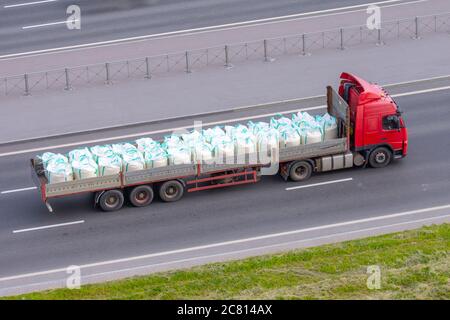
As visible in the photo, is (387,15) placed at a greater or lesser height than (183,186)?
greater

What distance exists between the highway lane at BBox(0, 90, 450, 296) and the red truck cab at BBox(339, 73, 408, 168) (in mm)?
548

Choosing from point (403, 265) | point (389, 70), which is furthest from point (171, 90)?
point (403, 265)

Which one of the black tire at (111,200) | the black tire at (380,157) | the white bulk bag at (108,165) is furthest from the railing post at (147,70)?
the black tire at (380,157)

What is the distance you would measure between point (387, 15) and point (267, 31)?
554 cm

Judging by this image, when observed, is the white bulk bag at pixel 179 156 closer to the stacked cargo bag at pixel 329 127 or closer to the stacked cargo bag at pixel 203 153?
the stacked cargo bag at pixel 203 153

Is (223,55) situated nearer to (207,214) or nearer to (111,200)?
(207,214)

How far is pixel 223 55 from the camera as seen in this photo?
158 ft

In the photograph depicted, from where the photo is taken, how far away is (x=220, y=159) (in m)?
36.9

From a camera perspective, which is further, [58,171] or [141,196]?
[141,196]

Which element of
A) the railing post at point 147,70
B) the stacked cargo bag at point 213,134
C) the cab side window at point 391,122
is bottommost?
the cab side window at point 391,122

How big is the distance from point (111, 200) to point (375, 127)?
9.19 meters

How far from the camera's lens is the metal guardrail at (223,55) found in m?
46.8

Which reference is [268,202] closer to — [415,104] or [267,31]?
[415,104]

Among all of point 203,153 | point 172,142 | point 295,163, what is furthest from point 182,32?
point 203,153
